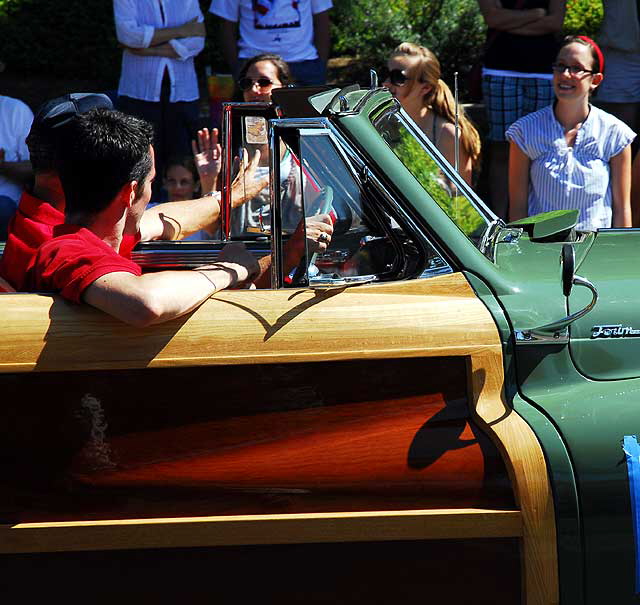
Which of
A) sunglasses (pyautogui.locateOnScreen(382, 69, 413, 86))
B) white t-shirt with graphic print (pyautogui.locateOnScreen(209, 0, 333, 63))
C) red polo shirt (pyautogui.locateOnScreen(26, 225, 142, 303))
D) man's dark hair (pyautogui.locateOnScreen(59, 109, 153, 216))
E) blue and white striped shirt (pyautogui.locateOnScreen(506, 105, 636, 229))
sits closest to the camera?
red polo shirt (pyautogui.locateOnScreen(26, 225, 142, 303))

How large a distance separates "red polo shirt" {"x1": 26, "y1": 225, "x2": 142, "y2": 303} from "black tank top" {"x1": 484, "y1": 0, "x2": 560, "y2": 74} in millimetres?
4477

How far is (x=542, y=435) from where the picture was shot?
7.84ft

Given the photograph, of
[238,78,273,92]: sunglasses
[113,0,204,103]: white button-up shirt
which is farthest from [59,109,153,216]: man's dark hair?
[113,0,204,103]: white button-up shirt

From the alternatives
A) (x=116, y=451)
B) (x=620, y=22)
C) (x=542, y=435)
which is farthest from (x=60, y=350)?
(x=620, y=22)

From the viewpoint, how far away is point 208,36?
30.2 feet

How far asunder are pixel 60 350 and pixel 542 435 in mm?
1173

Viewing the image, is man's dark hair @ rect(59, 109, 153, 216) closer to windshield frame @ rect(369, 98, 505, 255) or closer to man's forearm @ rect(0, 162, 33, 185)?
windshield frame @ rect(369, 98, 505, 255)

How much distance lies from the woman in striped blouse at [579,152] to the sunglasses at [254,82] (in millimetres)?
1313

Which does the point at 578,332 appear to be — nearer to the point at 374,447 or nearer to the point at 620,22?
the point at 374,447

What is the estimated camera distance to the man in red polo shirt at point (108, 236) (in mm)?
2426

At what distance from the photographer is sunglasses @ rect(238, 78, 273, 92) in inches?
193

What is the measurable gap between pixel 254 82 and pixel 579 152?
5.57 ft

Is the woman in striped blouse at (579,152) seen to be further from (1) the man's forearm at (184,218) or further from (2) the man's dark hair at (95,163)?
(2) the man's dark hair at (95,163)

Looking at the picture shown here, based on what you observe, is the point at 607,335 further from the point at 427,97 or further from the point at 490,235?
the point at 427,97
